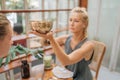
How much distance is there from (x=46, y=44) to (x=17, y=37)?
46 centimetres

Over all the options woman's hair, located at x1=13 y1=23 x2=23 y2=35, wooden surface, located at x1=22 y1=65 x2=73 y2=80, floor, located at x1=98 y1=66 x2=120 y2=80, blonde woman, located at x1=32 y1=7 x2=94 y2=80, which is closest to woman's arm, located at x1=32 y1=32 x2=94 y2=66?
blonde woman, located at x1=32 y1=7 x2=94 y2=80

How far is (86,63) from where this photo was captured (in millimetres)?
1357

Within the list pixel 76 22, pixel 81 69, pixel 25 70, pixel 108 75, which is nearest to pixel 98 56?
pixel 81 69

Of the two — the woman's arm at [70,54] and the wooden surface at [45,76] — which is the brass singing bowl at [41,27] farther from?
the wooden surface at [45,76]

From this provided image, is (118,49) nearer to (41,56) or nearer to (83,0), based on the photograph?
(83,0)

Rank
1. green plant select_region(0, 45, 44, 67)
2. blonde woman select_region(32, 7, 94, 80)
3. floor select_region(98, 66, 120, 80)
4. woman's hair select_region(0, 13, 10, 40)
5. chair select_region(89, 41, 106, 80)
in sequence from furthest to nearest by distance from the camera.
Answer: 1. floor select_region(98, 66, 120, 80)
2. chair select_region(89, 41, 106, 80)
3. green plant select_region(0, 45, 44, 67)
4. blonde woman select_region(32, 7, 94, 80)
5. woman's hair select_region(0, 13, 10, 40)

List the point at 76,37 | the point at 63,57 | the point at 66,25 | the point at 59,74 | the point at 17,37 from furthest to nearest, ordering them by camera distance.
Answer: the point at 66,25
the point at 17,37
the point at 76,37
the point at 59,74
the point at 63,57

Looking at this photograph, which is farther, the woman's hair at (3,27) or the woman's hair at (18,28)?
the woman's hair at (18,28)

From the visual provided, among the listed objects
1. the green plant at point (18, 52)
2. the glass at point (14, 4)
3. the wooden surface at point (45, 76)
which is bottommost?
the wooden surface at point (45, 76)

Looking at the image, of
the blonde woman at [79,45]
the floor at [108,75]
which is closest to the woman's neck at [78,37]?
the blonde woman at [79,45]

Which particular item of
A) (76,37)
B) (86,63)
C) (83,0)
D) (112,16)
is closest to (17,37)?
(76,37)

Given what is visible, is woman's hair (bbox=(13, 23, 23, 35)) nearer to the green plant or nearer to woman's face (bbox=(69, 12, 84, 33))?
the green plant

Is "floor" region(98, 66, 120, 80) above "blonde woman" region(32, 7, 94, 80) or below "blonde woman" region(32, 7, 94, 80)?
below

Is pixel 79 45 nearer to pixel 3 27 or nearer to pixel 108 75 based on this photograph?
pixel 3 27
